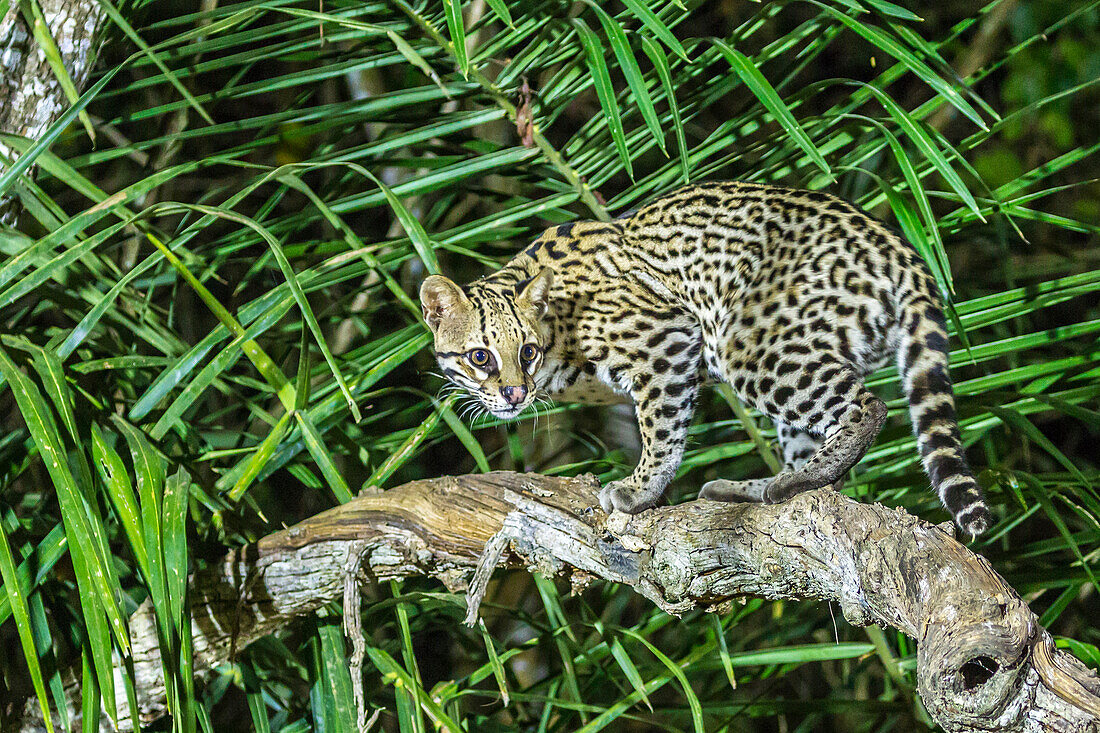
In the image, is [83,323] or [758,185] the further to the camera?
[758,185]

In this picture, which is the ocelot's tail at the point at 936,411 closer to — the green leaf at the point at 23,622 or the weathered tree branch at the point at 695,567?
the weathered tree branch at the point at 695,567

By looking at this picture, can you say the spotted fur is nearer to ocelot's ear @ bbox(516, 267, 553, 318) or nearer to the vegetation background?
ocelot's ear @ bbox(516, 267, 553, 318)

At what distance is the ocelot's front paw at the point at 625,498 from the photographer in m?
2.42

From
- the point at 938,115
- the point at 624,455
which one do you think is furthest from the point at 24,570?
the point at 938,115

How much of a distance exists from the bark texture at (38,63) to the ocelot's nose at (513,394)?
127 centimetres

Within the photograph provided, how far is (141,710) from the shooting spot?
7.89ft

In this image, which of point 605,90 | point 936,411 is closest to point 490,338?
point 605,90

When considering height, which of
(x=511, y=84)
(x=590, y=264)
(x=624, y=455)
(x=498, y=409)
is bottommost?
(x=624, y=455)

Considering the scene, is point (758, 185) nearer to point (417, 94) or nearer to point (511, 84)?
point (511, 84)

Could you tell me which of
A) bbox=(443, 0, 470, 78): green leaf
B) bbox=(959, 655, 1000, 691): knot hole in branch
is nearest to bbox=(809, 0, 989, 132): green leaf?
bbox=(443, 0, 470, 78): green leaf

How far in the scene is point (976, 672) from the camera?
128 centimetres

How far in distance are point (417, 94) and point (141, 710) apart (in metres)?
1.63

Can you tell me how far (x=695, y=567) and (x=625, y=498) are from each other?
1.87ft

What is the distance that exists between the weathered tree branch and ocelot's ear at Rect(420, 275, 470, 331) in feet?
1.61
